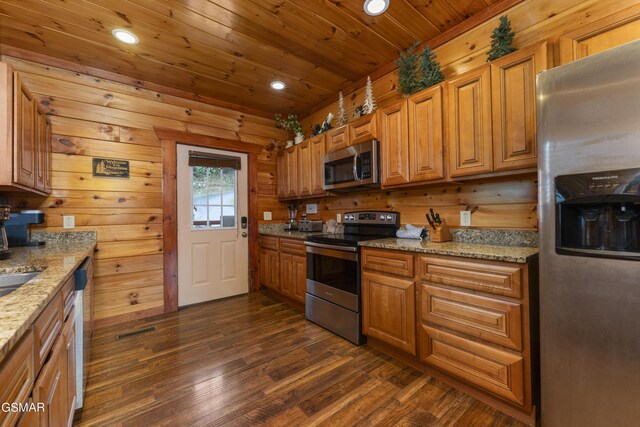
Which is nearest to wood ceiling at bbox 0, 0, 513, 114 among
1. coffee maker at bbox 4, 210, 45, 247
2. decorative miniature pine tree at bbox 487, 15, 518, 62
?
decorative miniature pine tree at bbox 487, 15, 518, 62

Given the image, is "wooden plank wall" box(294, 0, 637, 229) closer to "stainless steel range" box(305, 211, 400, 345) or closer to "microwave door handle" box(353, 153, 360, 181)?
"stainless steel range" box(305, 211, 400, 345)

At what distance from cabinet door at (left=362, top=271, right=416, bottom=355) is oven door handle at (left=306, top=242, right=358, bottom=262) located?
0.19 metres

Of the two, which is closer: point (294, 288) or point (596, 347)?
point (596, 347)

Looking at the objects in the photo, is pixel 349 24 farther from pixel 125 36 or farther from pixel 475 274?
pixel 475 274

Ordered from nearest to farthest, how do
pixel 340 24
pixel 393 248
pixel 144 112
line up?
pixel 393 248 < pixel 340 24 < pixel 144 112

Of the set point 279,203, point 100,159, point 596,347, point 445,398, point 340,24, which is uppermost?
point 340,24

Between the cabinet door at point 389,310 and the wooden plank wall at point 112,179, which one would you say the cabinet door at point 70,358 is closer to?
the wooden plank wall at point 112,179

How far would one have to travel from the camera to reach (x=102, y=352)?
2227 mm

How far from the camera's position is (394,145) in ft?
7.77

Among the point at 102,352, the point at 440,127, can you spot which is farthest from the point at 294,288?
the point at 440,127

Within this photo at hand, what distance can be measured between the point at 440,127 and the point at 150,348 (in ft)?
9.75

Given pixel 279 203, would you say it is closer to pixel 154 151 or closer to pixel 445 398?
pixel 154 151

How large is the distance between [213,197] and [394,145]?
2404 mm

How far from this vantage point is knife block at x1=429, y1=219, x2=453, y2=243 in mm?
2164
